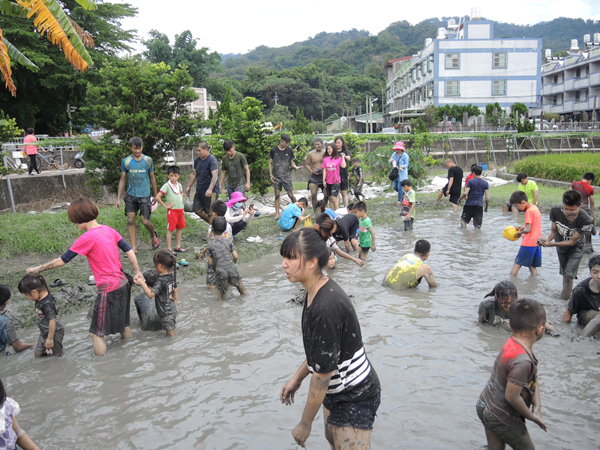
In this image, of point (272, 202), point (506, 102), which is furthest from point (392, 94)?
point (272, 202)

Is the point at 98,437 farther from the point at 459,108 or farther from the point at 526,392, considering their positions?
the point at 459,108

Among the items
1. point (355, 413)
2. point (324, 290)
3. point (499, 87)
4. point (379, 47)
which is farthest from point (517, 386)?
point (379, 47)

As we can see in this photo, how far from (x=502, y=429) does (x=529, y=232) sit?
463 cm

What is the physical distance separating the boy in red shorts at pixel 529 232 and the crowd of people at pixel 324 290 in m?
0.02

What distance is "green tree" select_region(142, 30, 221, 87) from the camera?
221 feet

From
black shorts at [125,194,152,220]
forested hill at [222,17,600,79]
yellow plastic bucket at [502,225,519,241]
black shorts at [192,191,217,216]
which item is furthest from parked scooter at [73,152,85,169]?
forested hill at [222,17,600,79]

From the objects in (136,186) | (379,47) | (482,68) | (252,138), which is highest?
(379,47)

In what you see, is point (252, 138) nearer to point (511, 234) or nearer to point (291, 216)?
point (291, 216)

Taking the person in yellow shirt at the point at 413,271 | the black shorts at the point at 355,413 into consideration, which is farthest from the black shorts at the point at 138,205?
the black shorts at the point at 355,413

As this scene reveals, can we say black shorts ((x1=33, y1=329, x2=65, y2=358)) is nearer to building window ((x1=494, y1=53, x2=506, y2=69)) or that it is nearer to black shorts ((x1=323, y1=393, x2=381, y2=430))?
black shorts ((x1=323, y1=393, x2=381, y2=430))

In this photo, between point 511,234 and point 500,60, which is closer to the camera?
point 511,234

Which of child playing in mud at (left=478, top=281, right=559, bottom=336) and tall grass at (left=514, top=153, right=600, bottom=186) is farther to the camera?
tall grass at (left=514, top=153, right=600, bottom=186)

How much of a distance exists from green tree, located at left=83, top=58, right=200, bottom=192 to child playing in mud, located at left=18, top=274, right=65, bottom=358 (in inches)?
219

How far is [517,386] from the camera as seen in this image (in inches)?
117
